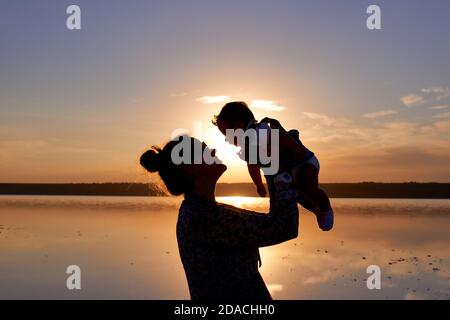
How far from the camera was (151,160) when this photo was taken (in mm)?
3330

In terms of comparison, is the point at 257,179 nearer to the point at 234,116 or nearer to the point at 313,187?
the point at 313,187

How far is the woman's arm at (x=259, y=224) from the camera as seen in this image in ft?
9.89

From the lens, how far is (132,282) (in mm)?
14375

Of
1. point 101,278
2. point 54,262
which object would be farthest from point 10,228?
point 101,278

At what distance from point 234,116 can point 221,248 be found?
1687mm

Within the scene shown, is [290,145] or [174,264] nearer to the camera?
[290,145]

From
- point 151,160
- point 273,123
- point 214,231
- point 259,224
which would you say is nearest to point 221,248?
point 214,231

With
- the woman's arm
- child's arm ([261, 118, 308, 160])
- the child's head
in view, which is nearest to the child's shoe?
the child's head

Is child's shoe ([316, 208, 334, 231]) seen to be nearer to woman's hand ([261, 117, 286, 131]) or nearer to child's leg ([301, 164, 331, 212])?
child's leg ([301, 164, 331, 212])

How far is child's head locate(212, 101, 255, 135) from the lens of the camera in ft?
15.1

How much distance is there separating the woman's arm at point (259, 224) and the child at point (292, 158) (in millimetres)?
243

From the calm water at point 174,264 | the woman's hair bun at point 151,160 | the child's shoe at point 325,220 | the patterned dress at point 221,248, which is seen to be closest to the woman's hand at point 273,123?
the patterned dress at point 221,248

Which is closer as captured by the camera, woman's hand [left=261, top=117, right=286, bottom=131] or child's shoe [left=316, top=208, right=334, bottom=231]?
woman's hand [left=261, top=117, right=286, bottom=131]

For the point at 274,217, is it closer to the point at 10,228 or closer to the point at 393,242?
the point at 393,242
